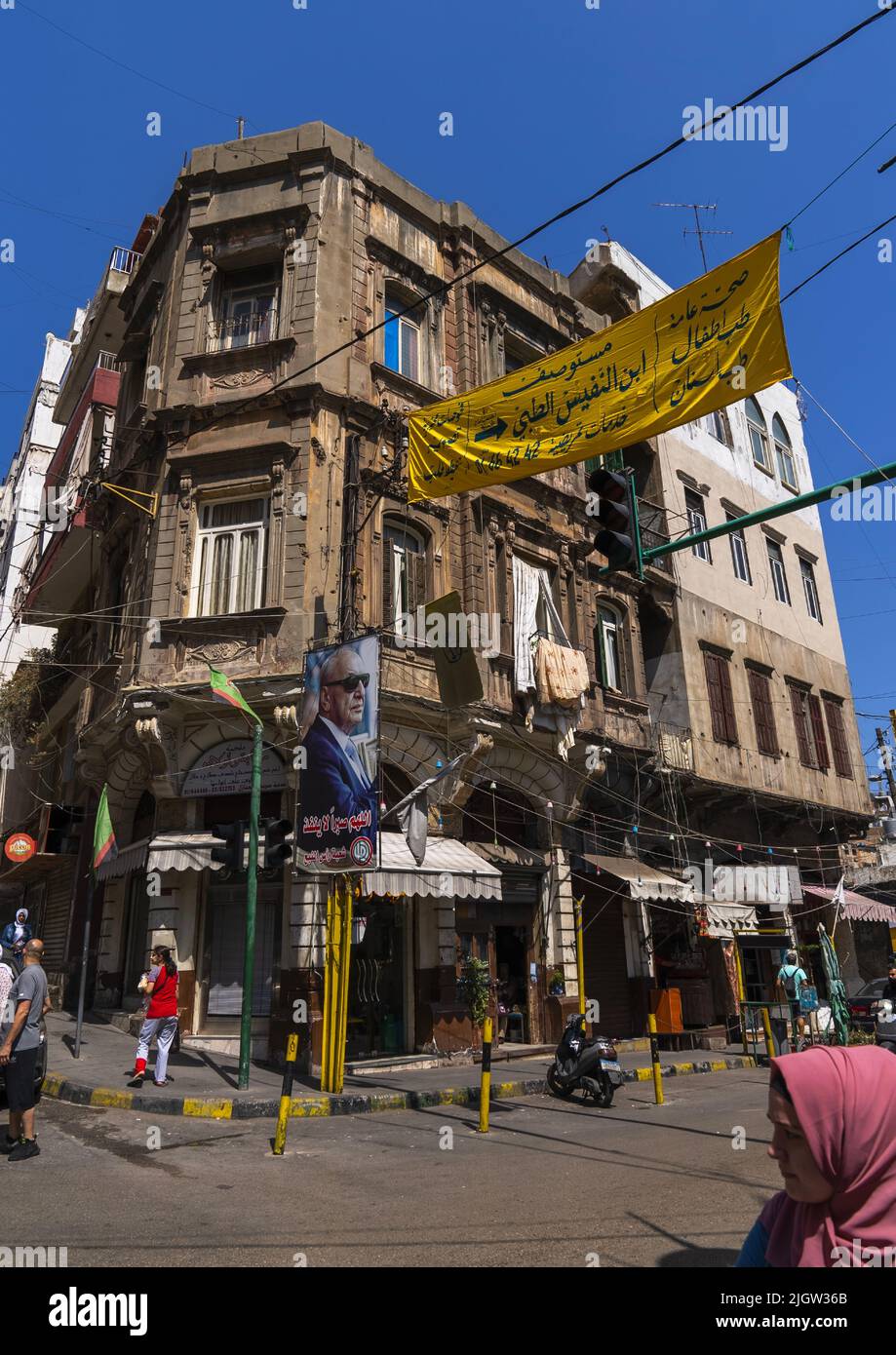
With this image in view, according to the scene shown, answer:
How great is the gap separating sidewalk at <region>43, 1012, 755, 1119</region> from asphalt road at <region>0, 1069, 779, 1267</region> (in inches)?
13.7

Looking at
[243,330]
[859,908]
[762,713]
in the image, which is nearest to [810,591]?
[762,713]

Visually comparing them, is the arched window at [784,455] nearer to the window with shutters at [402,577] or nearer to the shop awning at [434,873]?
the window with shutters at [402,577]

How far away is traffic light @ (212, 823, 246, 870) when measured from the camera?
36.7 ft

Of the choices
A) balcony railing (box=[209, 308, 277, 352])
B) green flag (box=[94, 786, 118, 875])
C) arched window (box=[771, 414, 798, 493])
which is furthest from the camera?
arched window (box=[771, 414, 798, 493])

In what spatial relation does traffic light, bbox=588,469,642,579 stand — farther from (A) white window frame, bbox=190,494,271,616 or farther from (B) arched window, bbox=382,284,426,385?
(B) arched window, bbox=382,284,426,385

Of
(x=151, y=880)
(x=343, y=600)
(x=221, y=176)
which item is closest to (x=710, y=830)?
(x=343, y=600)

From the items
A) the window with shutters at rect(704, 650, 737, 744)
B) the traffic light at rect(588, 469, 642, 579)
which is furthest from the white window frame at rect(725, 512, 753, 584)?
the traffic light at rect(588, 469, 642, 579)

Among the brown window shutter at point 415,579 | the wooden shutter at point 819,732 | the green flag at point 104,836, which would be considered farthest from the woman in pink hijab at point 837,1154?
the wooden shutter at point 819,732

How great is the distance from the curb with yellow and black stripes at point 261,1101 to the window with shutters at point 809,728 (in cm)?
1659

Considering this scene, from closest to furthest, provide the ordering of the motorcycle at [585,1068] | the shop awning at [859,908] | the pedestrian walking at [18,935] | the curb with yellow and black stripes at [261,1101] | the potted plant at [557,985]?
1. the curb with yellow and black stripes at [261,1101]
2. the motorcycle at [585,1068]
3. the pedestrian walking at [18,935]
4. the potted plant at [557,985]
5. the shop awning at [859,908]

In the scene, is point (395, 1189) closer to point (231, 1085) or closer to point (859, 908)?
point (231, 1085)

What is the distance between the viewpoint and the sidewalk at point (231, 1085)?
10.1 m

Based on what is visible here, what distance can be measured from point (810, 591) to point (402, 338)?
711 inches

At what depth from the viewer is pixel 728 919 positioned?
63.4 ft
